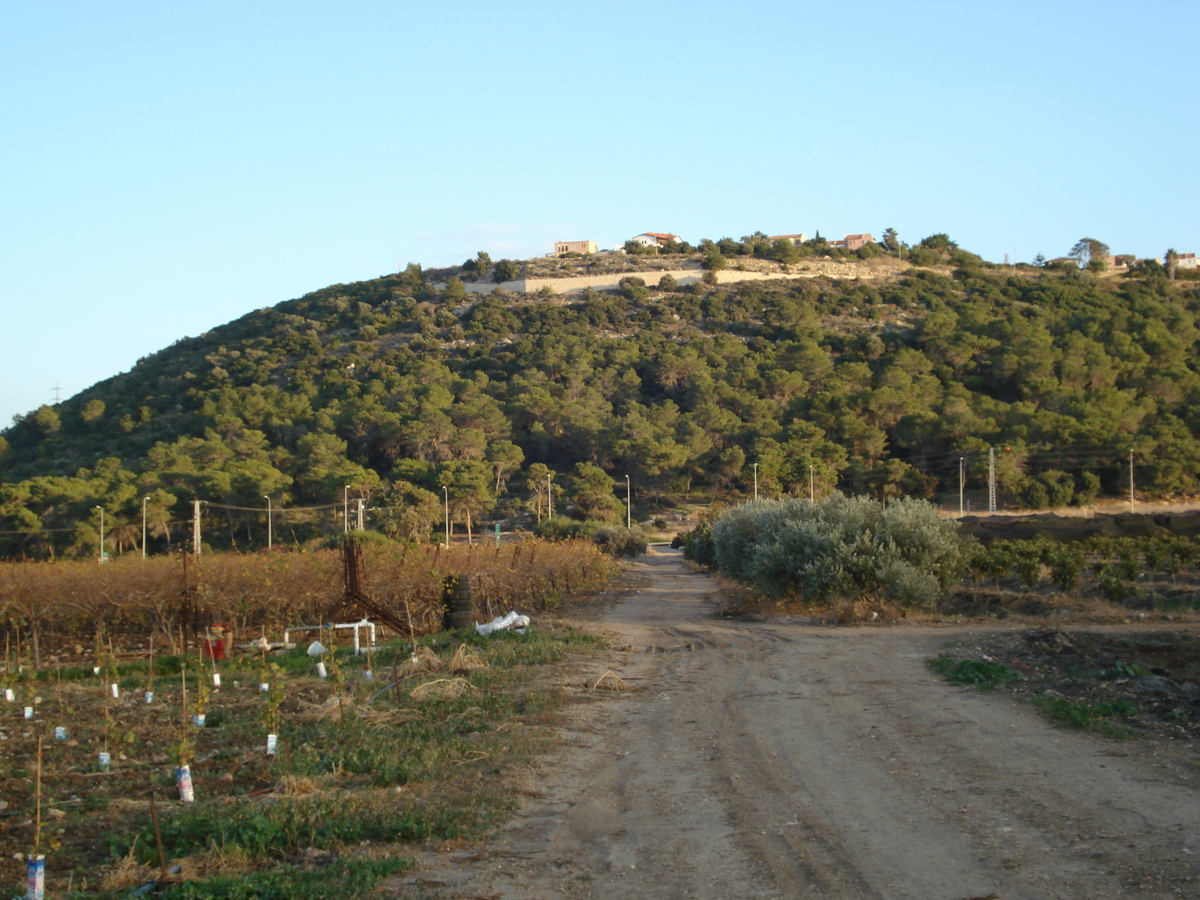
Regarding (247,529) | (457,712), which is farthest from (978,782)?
(247,529)

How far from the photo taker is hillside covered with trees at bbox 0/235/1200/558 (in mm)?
47812

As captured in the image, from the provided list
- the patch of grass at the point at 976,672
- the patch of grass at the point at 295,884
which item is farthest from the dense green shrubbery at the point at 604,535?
the patch of grass at the point at 295,884

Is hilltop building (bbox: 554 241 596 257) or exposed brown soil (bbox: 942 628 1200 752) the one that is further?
hilltop building (bbox: 554 241 596 257)

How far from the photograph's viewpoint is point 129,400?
74.2 metres

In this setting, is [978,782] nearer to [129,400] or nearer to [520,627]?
[520,627]

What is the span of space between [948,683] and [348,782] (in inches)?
237

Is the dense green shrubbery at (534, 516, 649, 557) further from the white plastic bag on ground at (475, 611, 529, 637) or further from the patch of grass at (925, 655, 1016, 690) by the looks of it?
the patch of grass at (925, 655, 1016, 690)

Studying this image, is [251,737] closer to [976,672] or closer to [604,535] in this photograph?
[976,672]

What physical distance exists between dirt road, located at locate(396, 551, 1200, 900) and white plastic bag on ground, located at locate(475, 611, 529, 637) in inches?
210

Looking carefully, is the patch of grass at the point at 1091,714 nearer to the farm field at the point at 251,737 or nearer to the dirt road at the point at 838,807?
the dirt road at the point at 838,807

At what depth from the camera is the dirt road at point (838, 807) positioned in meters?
4.41

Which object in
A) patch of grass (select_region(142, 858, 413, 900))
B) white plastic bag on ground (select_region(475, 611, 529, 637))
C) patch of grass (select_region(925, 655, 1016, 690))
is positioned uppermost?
patch of grass (select_region(142, 858, 413, 900))

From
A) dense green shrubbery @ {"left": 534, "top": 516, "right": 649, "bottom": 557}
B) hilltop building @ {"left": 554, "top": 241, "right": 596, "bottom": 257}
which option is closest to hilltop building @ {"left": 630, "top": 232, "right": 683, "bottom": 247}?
hilltop building @ {"left": 554, "top": 241, "right": 596, "bottom": 257}

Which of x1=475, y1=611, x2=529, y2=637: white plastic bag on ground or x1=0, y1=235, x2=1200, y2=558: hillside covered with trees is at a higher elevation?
x1=0, y1=235, x2=1200, y2=558: hillside covered with trees
